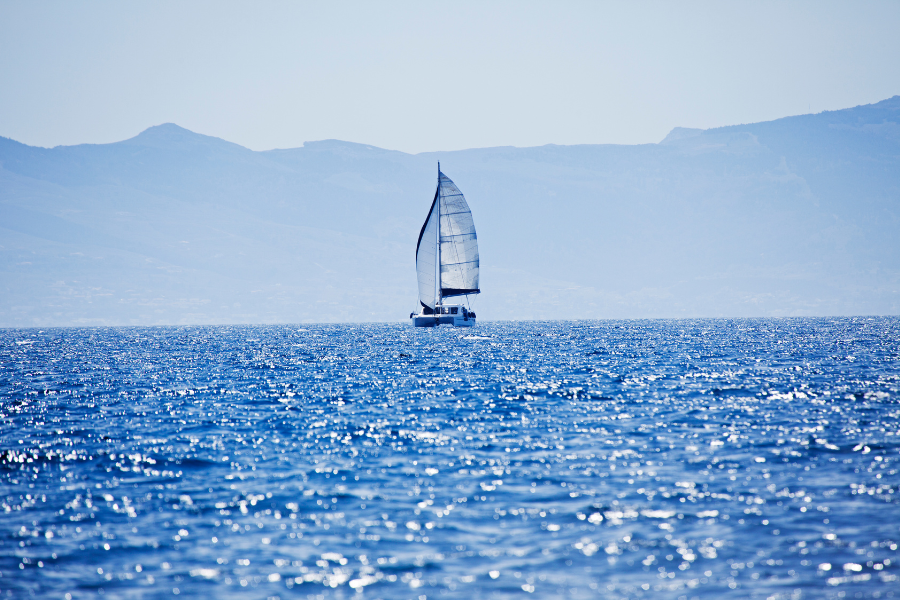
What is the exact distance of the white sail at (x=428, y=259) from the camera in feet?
381

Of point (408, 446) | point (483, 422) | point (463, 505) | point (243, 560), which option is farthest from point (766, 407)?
point (243, 560)

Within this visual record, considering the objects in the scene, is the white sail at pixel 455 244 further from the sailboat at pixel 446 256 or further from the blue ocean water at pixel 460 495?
the blue ocean water at pixel 460 495

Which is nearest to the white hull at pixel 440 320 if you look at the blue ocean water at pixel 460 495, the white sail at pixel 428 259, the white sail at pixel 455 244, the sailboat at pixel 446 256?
the sailboat at pixel 446 256

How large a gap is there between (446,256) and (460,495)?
9830cm

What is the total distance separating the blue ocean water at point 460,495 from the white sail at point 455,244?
76.0 m

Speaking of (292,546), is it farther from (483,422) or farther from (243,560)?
(483,422)

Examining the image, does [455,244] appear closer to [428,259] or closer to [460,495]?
[428,259]

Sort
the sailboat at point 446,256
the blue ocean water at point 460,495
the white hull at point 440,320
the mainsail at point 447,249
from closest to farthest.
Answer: the blue ocean water at point 460,495 < the mainsail at point 447,249 < the sailboat at point 446,256 < the white hull at point 440,320

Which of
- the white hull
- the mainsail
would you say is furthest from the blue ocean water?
the white hull

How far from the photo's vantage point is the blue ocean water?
14656 mm

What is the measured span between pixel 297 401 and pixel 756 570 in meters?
27.9

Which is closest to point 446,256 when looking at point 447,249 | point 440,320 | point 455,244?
point 447,249

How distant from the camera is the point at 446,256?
118 meters

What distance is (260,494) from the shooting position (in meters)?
20.5
